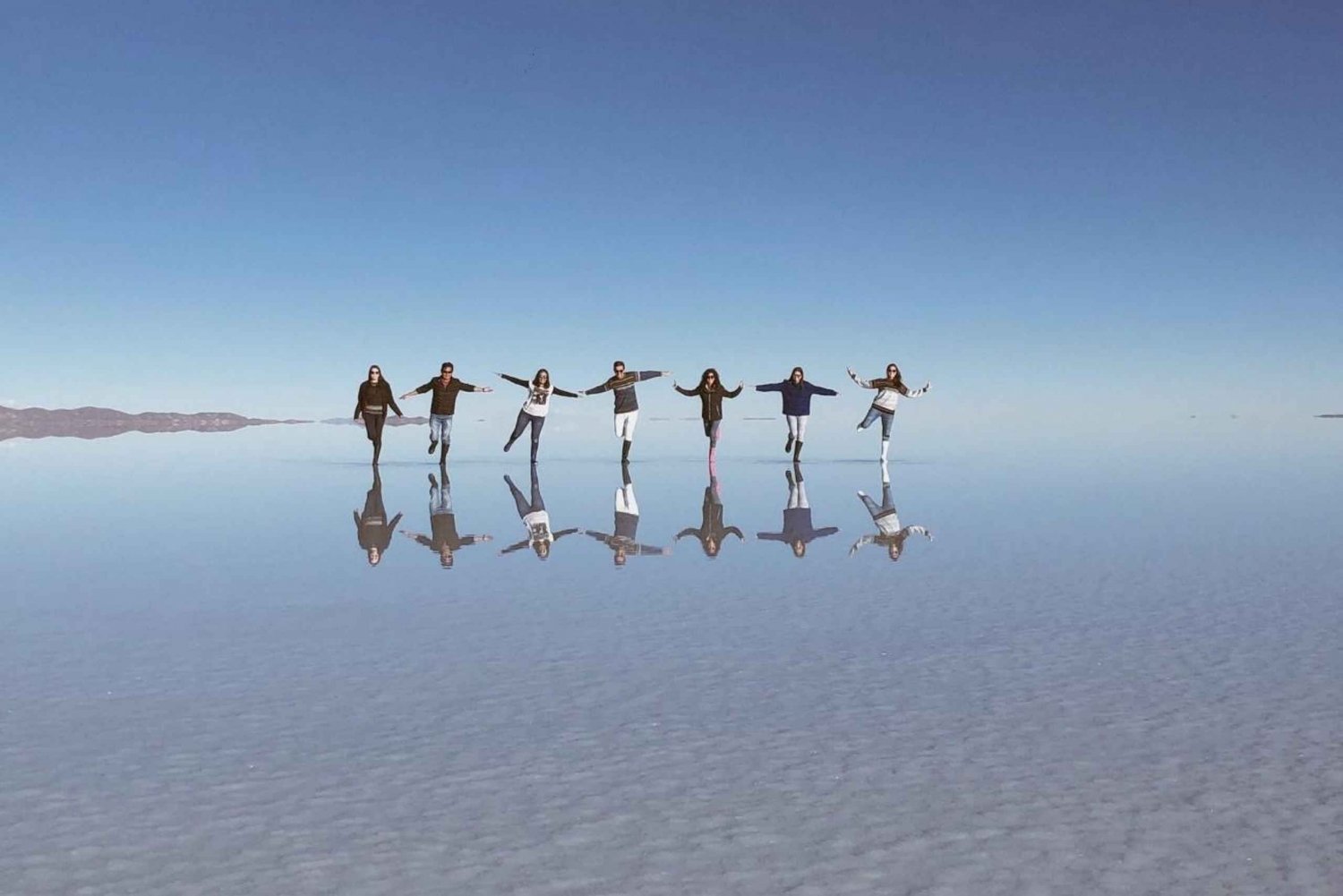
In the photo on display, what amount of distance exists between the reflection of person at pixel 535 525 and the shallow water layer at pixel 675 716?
19 centimetres

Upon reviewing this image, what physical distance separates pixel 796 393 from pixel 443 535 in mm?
15890

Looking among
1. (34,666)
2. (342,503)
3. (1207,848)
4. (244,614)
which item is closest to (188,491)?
(342,503)

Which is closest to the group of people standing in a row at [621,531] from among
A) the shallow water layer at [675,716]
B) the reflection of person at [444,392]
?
the shallow water layer at [675,716]

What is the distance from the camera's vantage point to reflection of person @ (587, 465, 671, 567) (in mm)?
14078

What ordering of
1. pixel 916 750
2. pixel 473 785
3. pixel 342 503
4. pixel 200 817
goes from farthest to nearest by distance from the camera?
1. pixel 342 503
2. pixel 916 750
3. pixel 473 785
4. pixel 200 817

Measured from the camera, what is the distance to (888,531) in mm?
16188

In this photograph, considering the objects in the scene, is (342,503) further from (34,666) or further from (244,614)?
(34,666)

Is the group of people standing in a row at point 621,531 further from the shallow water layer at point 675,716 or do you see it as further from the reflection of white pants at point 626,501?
the shallow water layer at point 675,716

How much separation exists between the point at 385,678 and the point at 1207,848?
473 cm

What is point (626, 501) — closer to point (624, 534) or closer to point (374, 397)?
point (624, 534)

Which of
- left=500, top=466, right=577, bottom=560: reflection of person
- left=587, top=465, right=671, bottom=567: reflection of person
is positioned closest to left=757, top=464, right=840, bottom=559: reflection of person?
left=587, top=465, right=671, bottom=567: reflection of person

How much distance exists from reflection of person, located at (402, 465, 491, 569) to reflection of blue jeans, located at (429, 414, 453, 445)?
7417 millimetres

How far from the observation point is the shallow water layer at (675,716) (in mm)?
4523

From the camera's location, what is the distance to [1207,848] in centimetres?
454
